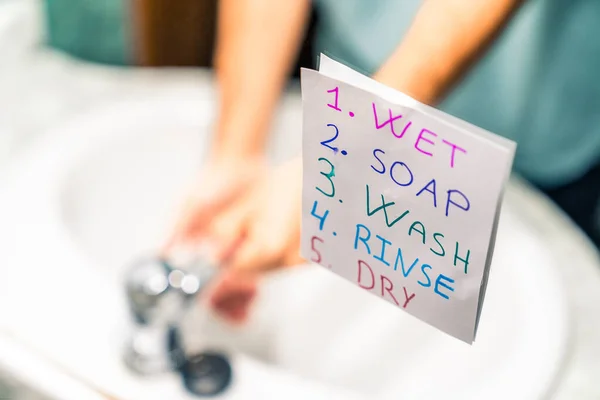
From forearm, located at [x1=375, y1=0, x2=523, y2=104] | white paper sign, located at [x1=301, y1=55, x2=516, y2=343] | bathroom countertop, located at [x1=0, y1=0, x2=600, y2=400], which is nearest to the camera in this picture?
white paper sign, located at [x1=301, y1=55, x2=516, y2=343]

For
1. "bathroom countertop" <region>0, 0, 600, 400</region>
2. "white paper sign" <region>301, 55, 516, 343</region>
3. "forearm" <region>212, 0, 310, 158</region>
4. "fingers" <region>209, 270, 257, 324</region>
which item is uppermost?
"white paper sign" <region>301, 55, 516, 343</region>

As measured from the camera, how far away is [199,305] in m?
0.60

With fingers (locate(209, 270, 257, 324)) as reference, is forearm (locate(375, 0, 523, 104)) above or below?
above

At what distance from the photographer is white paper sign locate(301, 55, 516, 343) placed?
10.9 inches

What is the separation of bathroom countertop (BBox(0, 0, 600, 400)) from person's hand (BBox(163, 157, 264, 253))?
0.55 ft

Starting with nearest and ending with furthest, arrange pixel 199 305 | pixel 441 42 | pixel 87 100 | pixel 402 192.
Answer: pixel 402 192 → pixel 441 42 → pixel 199 305 → pixel 87 100

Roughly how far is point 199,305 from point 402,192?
0.34 meters

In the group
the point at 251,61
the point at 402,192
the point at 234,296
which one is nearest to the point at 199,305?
the point at 234,296

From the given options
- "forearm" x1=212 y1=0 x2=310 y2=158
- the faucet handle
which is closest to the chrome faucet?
the faucet handle

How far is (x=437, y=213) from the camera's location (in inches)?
11.7

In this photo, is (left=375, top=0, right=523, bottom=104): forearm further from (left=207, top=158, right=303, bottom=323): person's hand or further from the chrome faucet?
the chrome faucet

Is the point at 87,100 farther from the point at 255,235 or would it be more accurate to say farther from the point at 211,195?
the point at 255,235

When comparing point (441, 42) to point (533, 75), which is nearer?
point (441, 42)

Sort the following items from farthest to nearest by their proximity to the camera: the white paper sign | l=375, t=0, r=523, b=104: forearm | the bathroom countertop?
the bathroom countertop
l=375, t=0, r=523, b=104: forearm
the white paper sign
